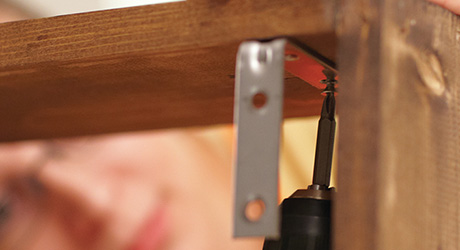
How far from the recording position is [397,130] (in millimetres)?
380

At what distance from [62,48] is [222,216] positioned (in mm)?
Result: 722

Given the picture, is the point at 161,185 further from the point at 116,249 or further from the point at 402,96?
the point at 402,96

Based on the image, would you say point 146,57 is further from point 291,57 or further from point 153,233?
point 153,233

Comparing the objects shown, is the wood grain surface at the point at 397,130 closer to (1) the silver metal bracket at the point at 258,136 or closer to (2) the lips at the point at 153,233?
(1) the silver metal bracket at the point at 258,136

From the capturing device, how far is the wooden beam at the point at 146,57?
418 millimetres

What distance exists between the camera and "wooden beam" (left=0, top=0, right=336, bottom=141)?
0.42m

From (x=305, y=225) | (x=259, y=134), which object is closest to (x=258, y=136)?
(x=259, y=134)

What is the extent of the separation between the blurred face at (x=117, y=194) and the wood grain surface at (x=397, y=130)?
30.4 inches

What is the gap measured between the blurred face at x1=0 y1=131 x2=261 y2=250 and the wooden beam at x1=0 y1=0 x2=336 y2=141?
1.22 ft

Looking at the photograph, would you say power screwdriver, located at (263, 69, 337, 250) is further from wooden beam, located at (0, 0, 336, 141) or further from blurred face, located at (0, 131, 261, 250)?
blurred face, located at (0, 131, 261, 250)

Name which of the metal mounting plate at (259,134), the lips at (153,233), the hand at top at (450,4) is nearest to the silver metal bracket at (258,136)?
the metal mounting plate at (259,134)

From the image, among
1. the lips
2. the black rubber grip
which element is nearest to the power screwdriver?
the black rubber grip

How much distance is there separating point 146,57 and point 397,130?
7.7 inches

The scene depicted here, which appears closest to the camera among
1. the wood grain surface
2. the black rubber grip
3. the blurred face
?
the wood grain surface
